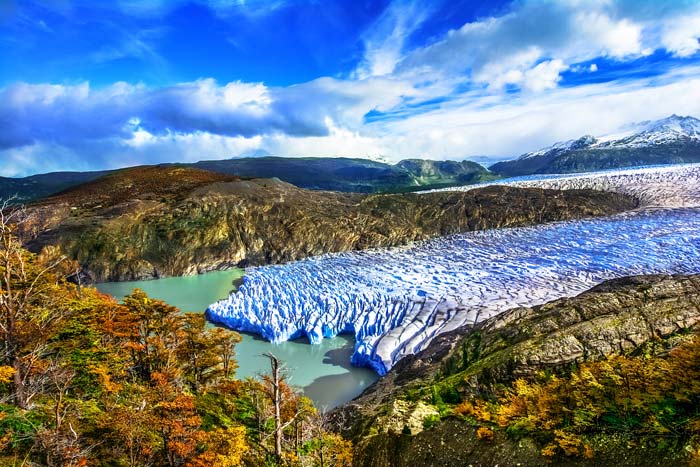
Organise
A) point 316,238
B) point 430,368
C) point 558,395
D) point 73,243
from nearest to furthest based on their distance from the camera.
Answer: point 558,395
point 430,368
point 73,243
point 316,238

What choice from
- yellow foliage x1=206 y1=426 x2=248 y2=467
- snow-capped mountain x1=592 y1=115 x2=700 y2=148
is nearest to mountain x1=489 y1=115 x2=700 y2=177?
snow-capped mountain x1=592 y1=115 x2=700 y2=148

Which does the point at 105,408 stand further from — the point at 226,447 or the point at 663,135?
the point at 663,135

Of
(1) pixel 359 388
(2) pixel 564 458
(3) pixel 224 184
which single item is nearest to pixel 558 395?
(2) pixel 564 458

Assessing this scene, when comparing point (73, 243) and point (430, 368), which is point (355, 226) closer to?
point (73, 243)

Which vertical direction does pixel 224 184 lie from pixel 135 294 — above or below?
above

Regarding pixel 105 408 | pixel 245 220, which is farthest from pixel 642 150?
pixel 105 408

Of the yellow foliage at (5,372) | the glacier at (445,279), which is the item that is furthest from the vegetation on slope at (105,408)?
the glacier at (445,279)

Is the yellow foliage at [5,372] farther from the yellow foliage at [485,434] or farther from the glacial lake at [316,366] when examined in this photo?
the yellow foliage at [485,434]
